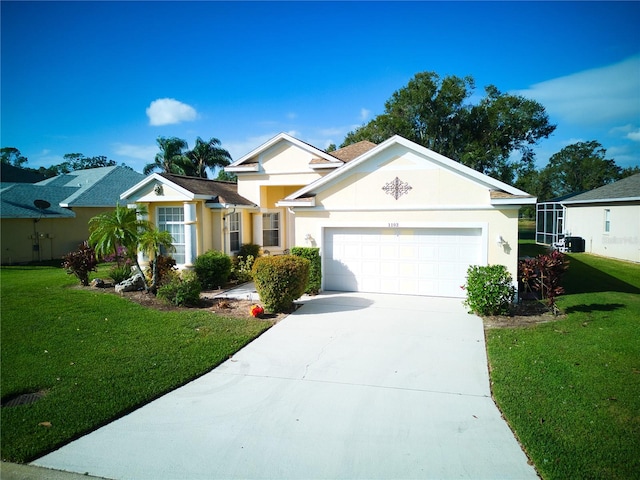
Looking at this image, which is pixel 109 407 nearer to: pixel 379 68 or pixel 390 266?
pixel 390 266

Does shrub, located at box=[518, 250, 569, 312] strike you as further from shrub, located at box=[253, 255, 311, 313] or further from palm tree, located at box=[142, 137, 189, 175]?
palm tree, located at box=[142, 137, 189, 175]

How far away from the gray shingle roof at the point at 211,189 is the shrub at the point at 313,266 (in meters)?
4.92

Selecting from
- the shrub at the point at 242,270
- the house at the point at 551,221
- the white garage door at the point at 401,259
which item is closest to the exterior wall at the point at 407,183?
the white garage door at the point at 401,259

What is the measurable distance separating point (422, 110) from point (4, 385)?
38.7m

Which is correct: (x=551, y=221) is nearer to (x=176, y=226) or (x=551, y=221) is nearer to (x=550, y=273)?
(x=550, y=273)

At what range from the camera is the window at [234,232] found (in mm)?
16594

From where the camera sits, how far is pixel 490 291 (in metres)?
9.89

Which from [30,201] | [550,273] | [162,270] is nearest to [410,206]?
[550,273]

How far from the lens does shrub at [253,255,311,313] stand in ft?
33.4

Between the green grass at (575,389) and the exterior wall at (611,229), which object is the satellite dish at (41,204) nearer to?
the green grass at (575,389)

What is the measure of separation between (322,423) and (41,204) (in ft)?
78.9

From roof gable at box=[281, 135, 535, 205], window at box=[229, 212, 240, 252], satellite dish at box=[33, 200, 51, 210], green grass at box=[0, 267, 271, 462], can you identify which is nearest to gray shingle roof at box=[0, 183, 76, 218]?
satellite dish at box=[33, 200, 51, 210]

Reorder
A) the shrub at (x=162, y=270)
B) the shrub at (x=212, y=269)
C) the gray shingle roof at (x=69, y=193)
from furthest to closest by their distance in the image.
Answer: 1. the gray shingle roof at (x=69, y=193)
2. the shrub at (x=212, y=269)
3. the shrub at (x=162, y=270)

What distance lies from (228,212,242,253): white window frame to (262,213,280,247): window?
4.84ft
